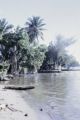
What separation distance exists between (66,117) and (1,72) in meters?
34.4

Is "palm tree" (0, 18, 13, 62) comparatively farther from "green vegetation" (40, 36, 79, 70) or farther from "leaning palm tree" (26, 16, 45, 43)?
"green vegetation" (40, 36, 79, 70)

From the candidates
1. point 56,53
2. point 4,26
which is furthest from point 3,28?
point 56,53

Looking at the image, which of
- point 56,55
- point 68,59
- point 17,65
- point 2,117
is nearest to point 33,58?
point 17,65

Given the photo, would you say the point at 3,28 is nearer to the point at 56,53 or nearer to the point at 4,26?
the point at 4,26

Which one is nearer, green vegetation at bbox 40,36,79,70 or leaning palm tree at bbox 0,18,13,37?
leaning palm tree at bbox 0,18,13,37

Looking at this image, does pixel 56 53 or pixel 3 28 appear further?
pixel 56 53

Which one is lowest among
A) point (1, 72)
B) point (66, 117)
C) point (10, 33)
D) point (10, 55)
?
point (66, 117)

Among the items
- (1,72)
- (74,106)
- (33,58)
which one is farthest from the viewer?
(33,58)

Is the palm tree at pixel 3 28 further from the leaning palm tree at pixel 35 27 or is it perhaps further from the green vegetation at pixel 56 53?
the green vegetation at pixel 56 53

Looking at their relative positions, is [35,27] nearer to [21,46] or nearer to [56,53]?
[21,46]

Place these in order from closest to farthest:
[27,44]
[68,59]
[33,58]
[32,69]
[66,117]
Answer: [66,117] < [27,44] < [33,58] < [32,69] < [68,59]

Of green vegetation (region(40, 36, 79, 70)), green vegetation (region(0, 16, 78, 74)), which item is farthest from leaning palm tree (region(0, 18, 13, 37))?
green vegetation (region(40, 36, 79, 70))

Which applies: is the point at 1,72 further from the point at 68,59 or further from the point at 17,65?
the point at 68,59

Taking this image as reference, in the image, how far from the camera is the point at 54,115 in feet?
55.4
